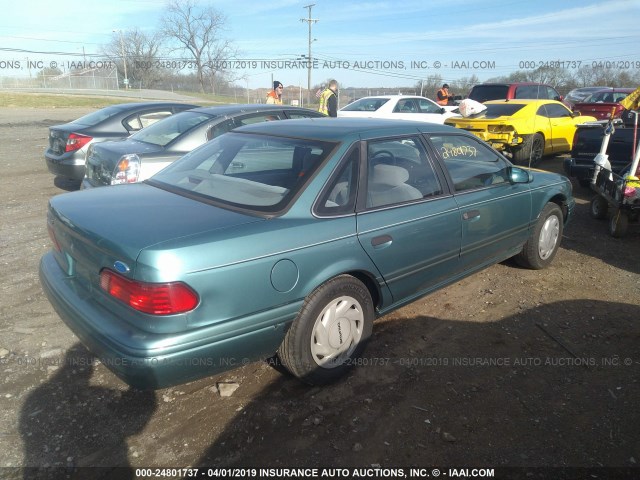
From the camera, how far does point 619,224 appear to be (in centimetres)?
575

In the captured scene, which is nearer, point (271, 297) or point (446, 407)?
point (271, 297)

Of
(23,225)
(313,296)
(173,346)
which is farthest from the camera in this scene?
(23,225)

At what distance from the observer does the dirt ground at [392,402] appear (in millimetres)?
2422

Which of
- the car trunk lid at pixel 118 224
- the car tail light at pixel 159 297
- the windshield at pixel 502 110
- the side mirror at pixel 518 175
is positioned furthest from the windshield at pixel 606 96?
the car tail light at pixel 159 297

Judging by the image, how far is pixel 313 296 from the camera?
2701 mm

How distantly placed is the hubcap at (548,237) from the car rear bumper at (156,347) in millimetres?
3160

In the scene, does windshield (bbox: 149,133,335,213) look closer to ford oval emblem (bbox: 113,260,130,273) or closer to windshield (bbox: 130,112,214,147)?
ford oval emblem (bbox: 113,260,130,273)

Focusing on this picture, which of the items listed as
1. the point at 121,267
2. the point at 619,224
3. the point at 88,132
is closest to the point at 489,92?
the point at 619,224

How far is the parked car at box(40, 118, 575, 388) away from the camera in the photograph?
227 cm

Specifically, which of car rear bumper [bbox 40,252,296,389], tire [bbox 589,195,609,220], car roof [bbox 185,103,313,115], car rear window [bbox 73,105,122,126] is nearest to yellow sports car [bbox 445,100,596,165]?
tire [bbox 589,195,609,220]

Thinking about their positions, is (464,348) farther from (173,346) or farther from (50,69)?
(50,69)

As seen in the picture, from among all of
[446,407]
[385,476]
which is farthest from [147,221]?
[446,407]

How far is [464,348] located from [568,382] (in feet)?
2.25

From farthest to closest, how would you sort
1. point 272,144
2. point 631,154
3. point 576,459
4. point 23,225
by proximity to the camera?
1. point 631,154
2. point 23,225
3. point 272,144
4. point 576,459
